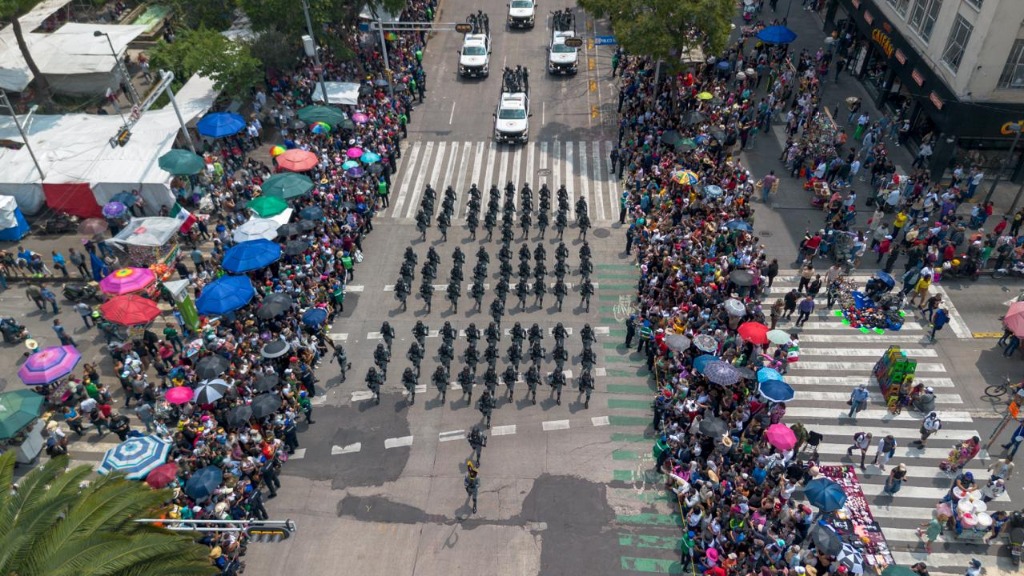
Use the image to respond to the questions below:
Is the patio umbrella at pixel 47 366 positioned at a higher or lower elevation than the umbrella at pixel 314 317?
higher

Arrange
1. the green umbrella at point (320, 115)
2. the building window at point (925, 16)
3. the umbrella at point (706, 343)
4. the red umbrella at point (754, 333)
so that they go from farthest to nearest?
the green umbrella at point (320, 115), the building window at point (925, 16), the red umbrella at point (754, 333), the umbrella at point (706, 343)

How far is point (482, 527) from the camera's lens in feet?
65.3

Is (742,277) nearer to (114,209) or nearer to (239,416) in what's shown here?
(239,416)

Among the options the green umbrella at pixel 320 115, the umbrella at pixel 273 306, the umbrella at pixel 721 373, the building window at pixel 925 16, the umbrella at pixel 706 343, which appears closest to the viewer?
the umbrella at pixel 721 373

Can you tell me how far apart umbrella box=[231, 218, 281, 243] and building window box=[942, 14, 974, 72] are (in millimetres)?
29658

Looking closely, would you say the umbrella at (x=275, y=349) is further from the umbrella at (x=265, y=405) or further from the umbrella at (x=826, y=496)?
the umbrella at (x=826, y=496)

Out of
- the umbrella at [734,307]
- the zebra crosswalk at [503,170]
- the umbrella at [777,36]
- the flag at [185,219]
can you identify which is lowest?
the zebra crosswalk at [503,170]

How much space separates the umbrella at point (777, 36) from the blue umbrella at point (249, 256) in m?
30.2

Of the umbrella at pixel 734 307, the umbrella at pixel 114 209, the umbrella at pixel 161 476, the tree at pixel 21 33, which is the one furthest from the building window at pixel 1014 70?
the tree at pixel 21 33

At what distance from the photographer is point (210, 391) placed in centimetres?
2141

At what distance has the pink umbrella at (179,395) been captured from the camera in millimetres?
21672

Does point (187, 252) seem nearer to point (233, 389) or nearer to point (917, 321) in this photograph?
point (233, 389)

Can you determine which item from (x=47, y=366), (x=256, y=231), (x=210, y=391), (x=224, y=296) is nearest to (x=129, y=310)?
(x=47, y=366)

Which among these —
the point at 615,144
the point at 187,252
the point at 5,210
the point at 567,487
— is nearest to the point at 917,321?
the point at 567,487
